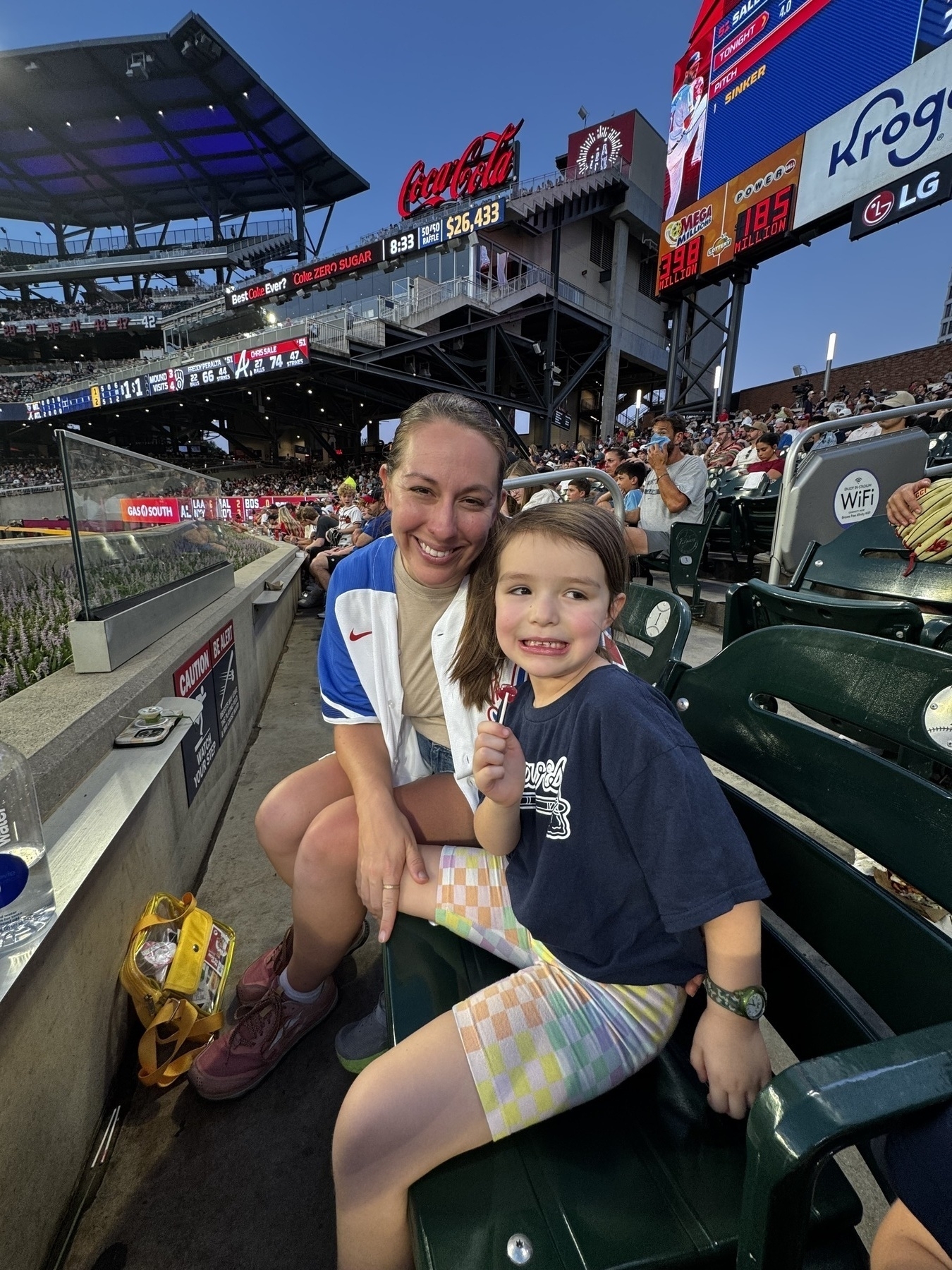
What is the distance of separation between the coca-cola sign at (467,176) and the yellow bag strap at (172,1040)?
106 ft

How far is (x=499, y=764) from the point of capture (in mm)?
888

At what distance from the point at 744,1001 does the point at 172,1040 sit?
1362 millimetres

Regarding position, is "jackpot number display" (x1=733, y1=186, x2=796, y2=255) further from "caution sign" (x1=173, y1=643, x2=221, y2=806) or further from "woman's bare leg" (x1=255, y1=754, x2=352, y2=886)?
"woman's bare leg" (x1=255, y1=754, x2=352, y2=886)

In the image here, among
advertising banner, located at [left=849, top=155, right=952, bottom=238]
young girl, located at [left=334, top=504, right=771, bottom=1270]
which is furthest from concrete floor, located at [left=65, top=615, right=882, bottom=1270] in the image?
advertising banner, located at [left=849, top=155, right=952, bottom=238]

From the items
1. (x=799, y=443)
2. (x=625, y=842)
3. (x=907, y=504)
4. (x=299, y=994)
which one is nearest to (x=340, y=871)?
(x=299, y=994)

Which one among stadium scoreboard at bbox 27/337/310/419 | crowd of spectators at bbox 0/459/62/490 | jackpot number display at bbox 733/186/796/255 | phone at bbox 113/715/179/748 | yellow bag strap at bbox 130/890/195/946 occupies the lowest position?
yellow bag strap at bbox 130/890/195/946

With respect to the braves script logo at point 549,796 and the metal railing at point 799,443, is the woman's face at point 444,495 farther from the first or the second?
the metal railing at point 799,443

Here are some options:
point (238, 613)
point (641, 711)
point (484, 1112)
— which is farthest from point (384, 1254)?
point (238, 613)

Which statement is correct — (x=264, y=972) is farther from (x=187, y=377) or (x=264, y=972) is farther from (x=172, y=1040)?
(x=187, y=377)

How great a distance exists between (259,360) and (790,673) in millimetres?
23972

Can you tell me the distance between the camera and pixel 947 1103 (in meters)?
0.48

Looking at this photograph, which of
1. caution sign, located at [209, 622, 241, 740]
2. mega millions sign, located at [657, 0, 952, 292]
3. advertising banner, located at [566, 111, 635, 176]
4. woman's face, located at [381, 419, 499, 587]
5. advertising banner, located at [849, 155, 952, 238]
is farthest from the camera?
advertising banner, located at [566, 111, 635, 176]

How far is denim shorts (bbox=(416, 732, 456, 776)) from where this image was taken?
1506 millimetres

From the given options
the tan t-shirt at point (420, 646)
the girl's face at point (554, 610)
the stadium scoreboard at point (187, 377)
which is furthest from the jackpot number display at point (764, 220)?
the girl's face at point (554, 610)
